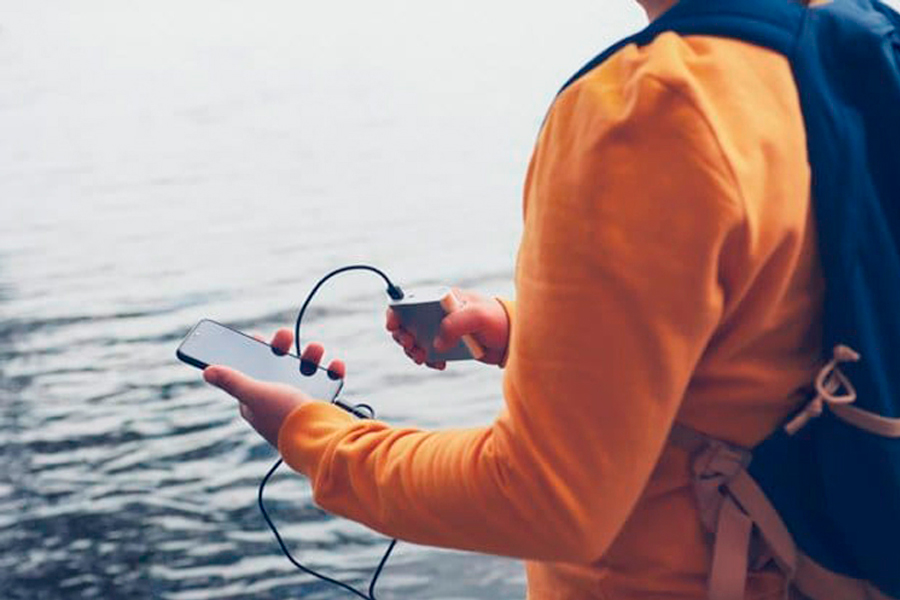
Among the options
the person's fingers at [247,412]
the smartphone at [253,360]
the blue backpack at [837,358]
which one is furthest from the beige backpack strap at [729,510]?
the smartphone at [253,360]

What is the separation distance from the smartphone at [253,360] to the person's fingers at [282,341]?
0.01 m

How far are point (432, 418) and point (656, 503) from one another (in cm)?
250

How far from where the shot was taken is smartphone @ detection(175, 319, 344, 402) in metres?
1.23

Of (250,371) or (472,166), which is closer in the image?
(250,371)

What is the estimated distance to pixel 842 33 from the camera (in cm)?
83

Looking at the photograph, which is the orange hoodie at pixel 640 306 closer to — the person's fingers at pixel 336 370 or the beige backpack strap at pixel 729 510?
the beige backpack strap at pixel 729 510

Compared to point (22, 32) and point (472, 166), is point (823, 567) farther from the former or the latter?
point (22, 32)

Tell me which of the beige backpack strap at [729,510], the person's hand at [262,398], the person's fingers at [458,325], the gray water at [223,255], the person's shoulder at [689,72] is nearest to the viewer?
the person's shoulder at [689,72]

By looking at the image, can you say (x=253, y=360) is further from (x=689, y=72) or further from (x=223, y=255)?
(x=223, y=255)

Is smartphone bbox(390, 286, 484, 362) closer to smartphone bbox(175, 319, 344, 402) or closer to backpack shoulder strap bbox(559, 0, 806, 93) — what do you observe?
smartphone bbox(175, 319, 344, 402)

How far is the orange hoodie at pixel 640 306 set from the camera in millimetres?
751

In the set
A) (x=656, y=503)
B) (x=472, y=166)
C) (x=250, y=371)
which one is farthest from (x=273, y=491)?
(x=472, y=166)

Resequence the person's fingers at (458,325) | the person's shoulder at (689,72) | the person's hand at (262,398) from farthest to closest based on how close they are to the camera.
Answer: the person's fingers at (458,325), the person's hand at (262,398), the person's shoulder at (689,72)

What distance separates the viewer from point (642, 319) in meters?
0.77
